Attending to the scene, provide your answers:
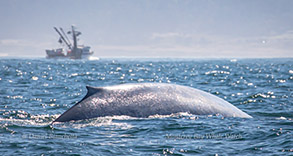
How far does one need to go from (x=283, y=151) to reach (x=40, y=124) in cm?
640

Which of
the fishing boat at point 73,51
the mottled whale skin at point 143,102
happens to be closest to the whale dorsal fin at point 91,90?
the mottled whale skin at point 143,102

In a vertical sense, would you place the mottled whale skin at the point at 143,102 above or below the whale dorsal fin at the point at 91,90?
below

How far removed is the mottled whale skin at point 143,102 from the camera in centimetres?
873

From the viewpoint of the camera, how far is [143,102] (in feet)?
30.1

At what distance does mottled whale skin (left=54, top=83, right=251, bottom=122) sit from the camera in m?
8.73

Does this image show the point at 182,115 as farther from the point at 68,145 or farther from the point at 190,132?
the point at 68,145

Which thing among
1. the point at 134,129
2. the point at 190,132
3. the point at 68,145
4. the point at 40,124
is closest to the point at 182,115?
the point at 190,132

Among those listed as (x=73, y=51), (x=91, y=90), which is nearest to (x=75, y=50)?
(x=73, y=51)

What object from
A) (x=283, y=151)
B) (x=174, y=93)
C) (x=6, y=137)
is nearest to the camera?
(x=283, y=151)

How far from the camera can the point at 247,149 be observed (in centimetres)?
778

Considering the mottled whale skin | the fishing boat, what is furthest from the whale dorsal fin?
the fishing boat

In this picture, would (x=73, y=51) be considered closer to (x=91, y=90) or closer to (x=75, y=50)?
(x=75, y=50)

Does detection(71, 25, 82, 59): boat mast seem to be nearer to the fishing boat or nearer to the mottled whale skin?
the fishing boat

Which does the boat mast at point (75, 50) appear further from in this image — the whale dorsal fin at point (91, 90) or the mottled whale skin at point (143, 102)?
the whale dorsal fin at point (91, 90)
